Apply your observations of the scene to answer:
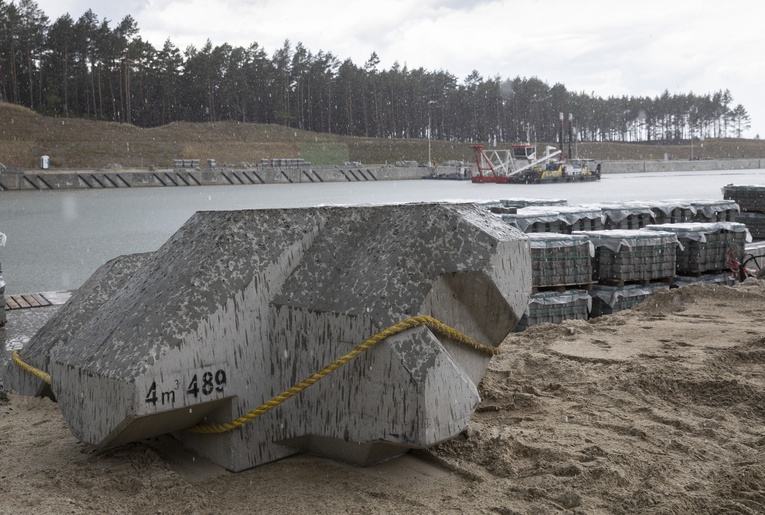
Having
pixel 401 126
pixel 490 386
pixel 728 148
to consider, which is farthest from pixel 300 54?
pixel 490 386

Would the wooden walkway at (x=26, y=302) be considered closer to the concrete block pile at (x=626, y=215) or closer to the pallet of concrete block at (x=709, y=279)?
the pallet of concrete block at (x=709, y=279)

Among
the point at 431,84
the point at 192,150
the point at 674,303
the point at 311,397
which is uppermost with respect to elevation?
the point at 431,84

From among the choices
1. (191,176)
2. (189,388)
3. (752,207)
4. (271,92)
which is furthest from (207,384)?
(271,92)

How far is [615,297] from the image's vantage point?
965 centimetres

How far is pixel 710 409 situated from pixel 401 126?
112m

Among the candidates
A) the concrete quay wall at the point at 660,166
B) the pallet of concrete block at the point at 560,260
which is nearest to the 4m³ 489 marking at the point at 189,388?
the pallet of concrete block at the point at 560,260

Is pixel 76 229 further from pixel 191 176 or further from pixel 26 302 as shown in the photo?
pixel 191 176

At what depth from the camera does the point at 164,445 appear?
3719mm

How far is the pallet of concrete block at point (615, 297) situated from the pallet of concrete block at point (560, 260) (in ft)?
1.04

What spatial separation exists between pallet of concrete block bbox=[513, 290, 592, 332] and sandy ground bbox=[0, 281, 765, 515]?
3980 millimetres

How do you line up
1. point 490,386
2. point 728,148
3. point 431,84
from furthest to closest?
point 728,148 < point 431,84 < point 490,386

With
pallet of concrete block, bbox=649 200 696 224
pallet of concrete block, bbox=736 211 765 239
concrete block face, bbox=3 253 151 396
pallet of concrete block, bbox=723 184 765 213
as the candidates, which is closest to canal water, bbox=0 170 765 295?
pallet of concrete block, bbox=649 200 696 224

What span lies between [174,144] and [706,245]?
77.3 metres

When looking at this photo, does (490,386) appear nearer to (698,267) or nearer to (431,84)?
(698,267)
